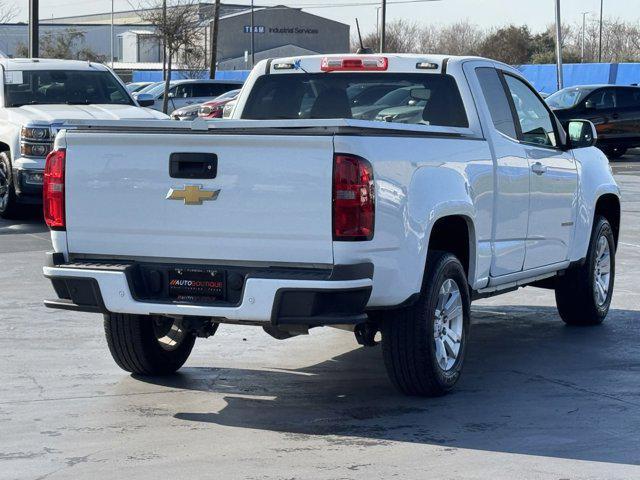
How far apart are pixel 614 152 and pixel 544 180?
24.5 meters

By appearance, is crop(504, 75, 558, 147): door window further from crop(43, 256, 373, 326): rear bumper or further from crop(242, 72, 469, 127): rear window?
crop(43, 256, 373, 326): rear bumper

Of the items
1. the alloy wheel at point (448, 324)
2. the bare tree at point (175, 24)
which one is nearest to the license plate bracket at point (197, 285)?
the alloy wheel at point (448, 324)

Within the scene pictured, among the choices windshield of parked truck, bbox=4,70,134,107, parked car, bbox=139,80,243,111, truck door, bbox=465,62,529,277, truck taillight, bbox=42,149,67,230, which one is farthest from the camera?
parked car, bbox=139,80,243,111

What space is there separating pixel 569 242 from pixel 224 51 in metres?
95.5

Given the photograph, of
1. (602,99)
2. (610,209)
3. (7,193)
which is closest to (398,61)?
(610,209)

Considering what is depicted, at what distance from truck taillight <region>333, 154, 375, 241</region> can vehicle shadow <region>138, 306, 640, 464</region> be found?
3.31ft

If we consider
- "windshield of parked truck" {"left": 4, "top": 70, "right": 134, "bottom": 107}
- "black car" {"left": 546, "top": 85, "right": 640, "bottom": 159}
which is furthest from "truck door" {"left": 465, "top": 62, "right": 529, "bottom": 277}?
"black car" {"left": 546, "top": 85, "right": 640, "bottom": 159}

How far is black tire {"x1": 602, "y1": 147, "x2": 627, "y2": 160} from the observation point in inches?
1259

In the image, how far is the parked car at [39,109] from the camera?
15773mm

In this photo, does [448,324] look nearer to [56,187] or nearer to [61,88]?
[56,187]

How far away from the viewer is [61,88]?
17297 mm

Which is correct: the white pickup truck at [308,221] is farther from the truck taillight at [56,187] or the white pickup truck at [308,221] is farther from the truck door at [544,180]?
the truck door at [544,180]

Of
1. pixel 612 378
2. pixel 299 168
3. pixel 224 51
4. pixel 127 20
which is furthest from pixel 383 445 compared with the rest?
pixel 127 20

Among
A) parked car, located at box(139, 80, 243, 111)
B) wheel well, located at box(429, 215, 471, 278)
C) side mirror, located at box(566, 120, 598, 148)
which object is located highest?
parked car, located at box(139, 80, 243, 111)
